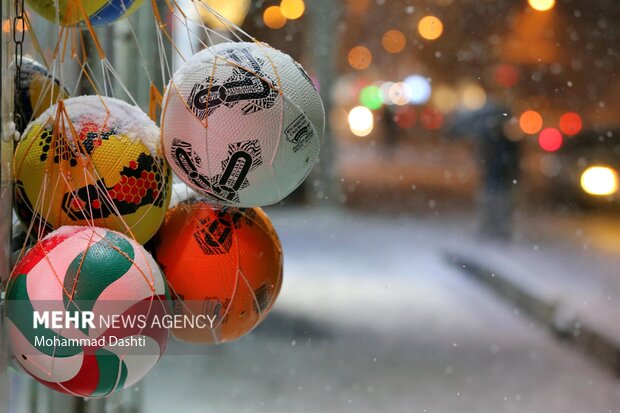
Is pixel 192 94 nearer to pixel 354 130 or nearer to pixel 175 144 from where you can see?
pixel 175 144

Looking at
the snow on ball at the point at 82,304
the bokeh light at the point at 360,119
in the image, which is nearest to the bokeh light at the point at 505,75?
the bokeh light at the point at 360,119

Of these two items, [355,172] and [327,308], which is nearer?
[327,308]

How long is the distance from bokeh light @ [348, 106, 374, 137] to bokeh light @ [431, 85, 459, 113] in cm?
62

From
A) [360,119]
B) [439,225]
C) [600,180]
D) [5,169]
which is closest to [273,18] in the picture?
[5,169]

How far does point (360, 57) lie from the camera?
6613 millimetres

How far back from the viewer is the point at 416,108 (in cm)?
742

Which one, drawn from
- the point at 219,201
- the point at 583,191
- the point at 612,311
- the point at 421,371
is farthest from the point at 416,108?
the point at 219,201

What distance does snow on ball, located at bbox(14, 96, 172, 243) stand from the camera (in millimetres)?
1168

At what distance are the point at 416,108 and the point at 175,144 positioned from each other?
6402mm

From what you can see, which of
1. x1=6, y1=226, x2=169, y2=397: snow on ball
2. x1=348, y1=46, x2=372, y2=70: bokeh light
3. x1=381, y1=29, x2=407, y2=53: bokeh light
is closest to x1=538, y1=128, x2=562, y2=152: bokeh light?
x1=381, y1=29, x2=407, y2=53: bokeh light

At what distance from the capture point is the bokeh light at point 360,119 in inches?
289

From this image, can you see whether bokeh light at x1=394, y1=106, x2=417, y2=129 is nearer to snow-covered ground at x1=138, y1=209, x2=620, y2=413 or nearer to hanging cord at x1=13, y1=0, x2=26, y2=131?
snow-covered ground at x1=138, y1=209, x2=620, y2=413

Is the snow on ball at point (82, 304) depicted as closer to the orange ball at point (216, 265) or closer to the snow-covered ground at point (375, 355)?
the orange ball at point (216, 265)

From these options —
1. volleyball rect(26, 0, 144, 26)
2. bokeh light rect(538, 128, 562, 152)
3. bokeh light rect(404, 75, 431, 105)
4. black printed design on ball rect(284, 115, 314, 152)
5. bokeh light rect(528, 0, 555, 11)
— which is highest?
volleyball rect(26, 0, 144, 26)
